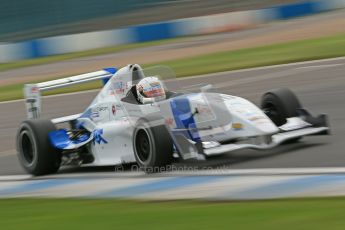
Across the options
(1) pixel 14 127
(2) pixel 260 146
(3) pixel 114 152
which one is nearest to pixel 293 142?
(2) pixel 260 146

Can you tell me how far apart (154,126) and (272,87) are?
765 cm

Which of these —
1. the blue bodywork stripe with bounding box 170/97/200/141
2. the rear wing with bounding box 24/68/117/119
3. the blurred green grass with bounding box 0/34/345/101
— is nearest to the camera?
the blue bodywork stripe with bounding box 170/97/200/141

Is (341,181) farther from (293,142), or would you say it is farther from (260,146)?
(293,142)

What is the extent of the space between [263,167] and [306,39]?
15906mm

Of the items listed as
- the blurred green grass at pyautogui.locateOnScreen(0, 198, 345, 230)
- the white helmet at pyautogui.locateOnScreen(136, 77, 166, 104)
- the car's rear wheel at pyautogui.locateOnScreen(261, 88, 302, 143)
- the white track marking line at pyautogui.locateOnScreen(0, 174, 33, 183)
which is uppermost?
the white helmet at pyautogui.locateOnScreen(136, 77, 166, 104)

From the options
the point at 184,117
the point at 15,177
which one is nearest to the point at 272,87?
the point at 15,177

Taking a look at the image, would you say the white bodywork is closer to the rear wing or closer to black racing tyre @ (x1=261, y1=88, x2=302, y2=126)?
black racing tyre @ (x1=261, y1=88, x2=302, y2=126)

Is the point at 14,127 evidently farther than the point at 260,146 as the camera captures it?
A: Yes

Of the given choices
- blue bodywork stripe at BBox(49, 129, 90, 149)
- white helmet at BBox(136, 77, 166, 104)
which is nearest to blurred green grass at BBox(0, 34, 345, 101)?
blue bodywork stripe at BBox(49, 129, 90, 149)

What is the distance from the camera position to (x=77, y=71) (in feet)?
81.0

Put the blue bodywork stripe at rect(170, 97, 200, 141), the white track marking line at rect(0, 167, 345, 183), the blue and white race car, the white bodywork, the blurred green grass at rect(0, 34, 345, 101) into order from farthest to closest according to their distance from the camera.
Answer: the blurred green grass at rect(0, 34, 345, 101) < the blue bodywork stripe at rect(170, 97, 200, 141) < the white bodywork < the blue and white race car < the white track marking line at rect(0, 167, 345, 183)

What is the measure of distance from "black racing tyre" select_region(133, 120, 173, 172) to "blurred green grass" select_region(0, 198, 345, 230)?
104 centimetres

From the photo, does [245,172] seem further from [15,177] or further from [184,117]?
[15,177]

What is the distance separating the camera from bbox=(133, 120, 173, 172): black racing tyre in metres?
8.48
